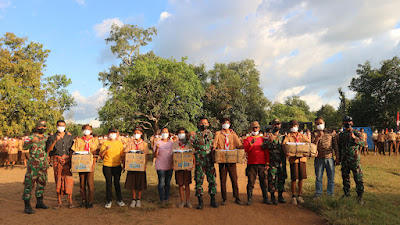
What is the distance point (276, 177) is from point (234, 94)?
34.7 metres

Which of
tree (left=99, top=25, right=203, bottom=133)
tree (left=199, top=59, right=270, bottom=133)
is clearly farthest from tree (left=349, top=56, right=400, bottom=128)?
tree (left=99, top=25, right=203, bottom=133)

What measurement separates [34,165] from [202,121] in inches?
166

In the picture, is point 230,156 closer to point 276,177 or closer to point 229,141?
point 229,141

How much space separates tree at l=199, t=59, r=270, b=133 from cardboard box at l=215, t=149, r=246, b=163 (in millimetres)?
25444

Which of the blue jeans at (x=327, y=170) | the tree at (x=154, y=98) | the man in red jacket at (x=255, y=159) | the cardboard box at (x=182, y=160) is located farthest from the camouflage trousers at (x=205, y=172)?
the tree at (x=154, y=98)

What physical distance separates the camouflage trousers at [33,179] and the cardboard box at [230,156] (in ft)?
14.1

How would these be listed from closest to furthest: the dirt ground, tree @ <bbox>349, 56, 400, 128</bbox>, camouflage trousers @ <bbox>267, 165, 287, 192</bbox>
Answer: the dirt ground
camouflage trousers @ <bbox>267, 165, 287, 192</bbox>
tree @ <bbox>349, 56, 400, 128</bbox>

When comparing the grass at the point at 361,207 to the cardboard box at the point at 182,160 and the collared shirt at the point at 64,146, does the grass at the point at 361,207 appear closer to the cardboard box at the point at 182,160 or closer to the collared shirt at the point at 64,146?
the cardboard box at the point at 182,160

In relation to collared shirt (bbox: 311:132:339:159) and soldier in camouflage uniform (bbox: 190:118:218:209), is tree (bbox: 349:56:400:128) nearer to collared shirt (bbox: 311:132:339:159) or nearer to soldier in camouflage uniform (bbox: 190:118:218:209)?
collared shirt (bbox: 311:132:339:159)

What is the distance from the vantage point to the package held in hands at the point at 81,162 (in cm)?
631

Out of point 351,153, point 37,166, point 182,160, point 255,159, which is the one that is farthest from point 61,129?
point 351,153

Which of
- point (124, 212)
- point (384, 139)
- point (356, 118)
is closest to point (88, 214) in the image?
point (124, 212)

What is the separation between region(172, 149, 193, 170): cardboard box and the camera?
659 cm

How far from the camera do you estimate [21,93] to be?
19094 millimetres
